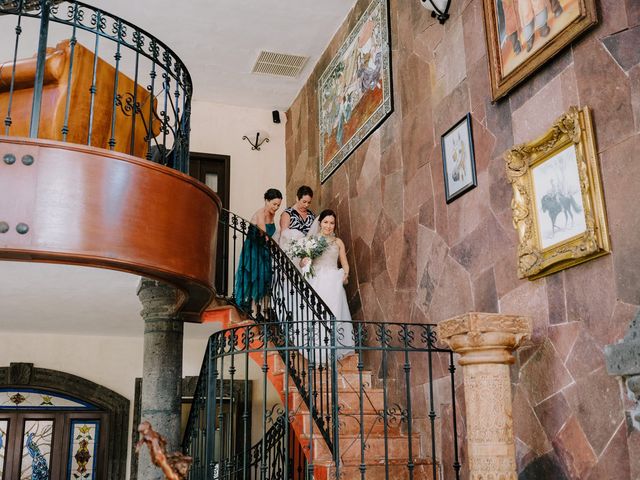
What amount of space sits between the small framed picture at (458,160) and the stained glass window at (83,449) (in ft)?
19.7

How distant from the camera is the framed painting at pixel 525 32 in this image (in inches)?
160

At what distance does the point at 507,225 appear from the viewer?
464 cm

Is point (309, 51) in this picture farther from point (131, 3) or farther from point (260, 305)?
point (260, 305)

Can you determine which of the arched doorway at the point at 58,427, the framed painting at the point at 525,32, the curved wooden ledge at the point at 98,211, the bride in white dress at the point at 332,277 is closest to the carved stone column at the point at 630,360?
the framed painting at the point at 525,32

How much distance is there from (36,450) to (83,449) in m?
0.56

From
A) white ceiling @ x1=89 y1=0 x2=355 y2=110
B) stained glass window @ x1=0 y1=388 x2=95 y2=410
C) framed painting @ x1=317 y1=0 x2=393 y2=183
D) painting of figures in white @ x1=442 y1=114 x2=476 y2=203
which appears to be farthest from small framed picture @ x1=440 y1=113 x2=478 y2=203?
stained glass window @ x1=0 y1=388 x2=95 y2=410

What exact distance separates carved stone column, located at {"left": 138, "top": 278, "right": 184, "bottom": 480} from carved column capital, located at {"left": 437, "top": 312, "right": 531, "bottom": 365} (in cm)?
311

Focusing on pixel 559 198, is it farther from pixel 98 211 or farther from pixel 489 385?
pixel 98 211

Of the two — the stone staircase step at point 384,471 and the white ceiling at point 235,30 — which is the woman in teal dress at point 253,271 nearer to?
the stone staircase step at point 384,471

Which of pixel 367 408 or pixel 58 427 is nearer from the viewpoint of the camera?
pixel 367 408

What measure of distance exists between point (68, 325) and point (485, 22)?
19.2ft

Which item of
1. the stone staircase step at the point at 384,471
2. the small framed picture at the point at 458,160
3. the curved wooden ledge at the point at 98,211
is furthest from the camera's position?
the small framed picture at the point at 458,160

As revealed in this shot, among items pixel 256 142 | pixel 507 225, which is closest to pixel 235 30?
pixel 256 142

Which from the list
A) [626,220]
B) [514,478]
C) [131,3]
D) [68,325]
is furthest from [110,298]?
[626,220]
